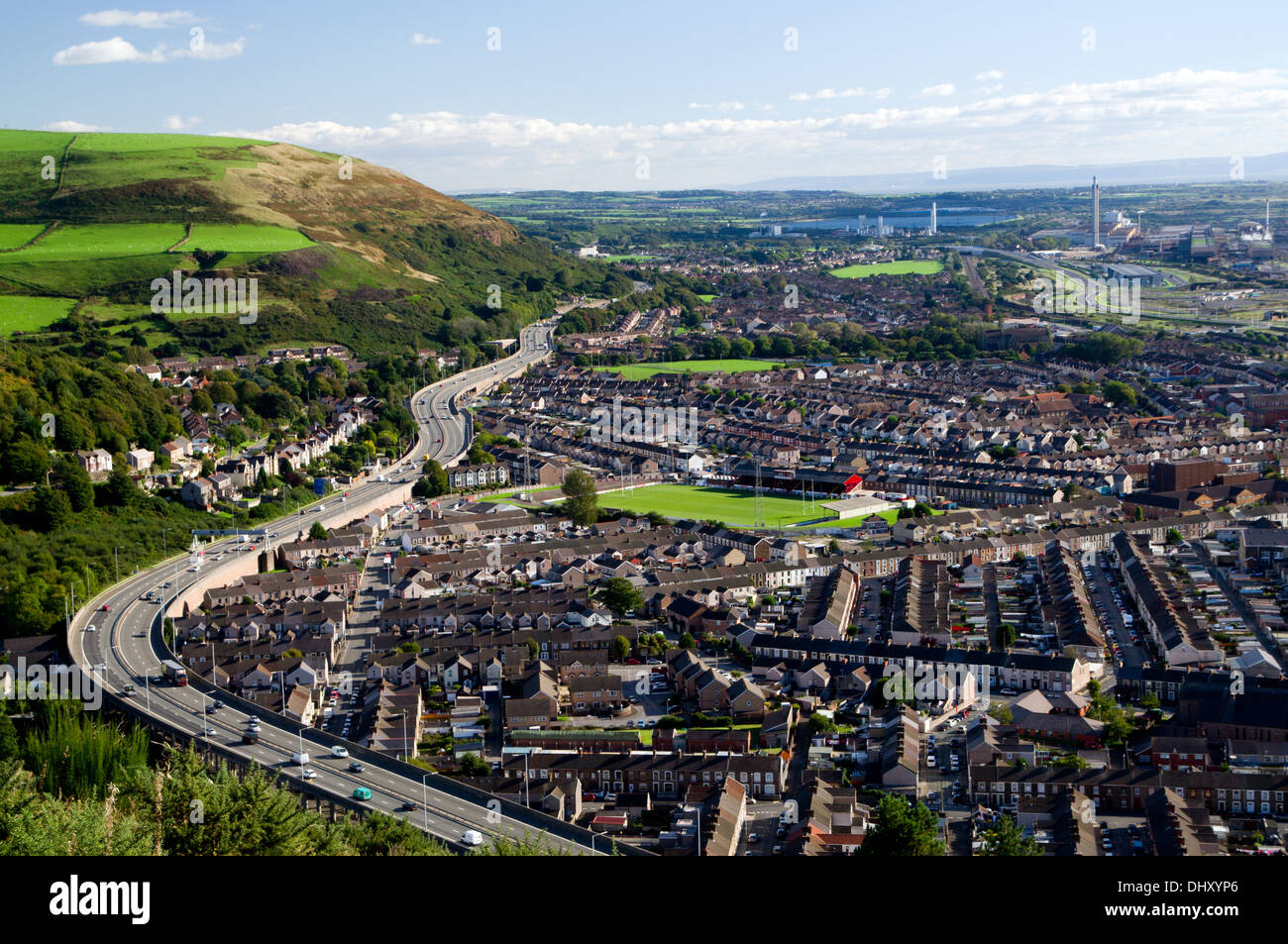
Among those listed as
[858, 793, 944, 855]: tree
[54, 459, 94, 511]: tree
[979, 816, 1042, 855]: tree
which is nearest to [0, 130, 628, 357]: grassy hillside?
[54, 459, 94, 511]: tree

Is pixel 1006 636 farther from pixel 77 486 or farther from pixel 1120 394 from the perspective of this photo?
pixel 1120 394

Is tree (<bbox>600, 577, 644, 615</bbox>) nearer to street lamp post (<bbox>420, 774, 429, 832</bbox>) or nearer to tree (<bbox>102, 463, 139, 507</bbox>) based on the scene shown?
street lamp post (<bbox>420, 774, 429, 832</bbox>)

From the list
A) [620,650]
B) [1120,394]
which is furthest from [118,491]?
[1120,394]

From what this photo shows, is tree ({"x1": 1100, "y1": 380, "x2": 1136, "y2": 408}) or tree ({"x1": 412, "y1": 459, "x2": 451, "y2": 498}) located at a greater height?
tree ({"x1": 1100, "y1": 380, "x2": 1136, "y2": 408})

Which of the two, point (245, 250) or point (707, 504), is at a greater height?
point (245, 250)

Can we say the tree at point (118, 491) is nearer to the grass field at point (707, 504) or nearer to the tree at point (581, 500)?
the tree at point (581, 500)

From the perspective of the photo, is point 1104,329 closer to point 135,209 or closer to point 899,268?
point 899,268
